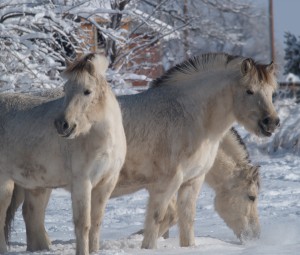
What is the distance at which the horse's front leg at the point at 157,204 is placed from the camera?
870 centimetres

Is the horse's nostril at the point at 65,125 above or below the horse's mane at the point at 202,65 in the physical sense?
below

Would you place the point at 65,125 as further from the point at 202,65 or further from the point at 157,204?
the point at 202,65

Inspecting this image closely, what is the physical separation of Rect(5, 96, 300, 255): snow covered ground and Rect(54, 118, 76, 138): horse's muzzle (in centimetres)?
110

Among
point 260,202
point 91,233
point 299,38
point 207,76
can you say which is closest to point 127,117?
point 207,76

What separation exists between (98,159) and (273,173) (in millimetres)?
9033

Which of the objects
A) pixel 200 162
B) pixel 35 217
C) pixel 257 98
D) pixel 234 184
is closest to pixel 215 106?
pixel 257 98

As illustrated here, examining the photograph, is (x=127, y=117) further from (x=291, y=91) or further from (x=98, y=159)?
(x=291, y=91)

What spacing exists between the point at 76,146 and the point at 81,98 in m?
0.43

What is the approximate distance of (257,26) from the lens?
7806 centimetres

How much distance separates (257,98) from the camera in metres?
8.77

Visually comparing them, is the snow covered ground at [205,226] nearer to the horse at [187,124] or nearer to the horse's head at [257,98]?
the horse at [187,124]

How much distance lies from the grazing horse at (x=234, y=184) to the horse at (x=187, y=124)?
965 millimetres

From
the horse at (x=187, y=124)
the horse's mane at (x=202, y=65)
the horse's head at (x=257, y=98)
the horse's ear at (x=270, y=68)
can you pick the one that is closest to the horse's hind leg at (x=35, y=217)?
the horse at (x=187, y=124)

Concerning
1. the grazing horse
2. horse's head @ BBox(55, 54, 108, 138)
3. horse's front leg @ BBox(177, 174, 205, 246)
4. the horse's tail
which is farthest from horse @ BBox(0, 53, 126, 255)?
the grazing horse
